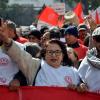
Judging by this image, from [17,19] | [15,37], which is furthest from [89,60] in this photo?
[17,19]

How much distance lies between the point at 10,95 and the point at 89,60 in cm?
93

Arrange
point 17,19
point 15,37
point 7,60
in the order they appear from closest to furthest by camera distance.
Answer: point 7,60, point 15,37, point 17,19

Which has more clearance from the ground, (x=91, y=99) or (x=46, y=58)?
(x=46, y=58)

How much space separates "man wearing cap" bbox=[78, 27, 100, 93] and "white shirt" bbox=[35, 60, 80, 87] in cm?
18

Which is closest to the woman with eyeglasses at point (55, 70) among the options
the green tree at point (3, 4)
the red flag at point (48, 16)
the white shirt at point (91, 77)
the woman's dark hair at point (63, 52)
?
the woman's dark hair at point (63, 52)

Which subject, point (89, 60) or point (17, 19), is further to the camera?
point (17, 19)

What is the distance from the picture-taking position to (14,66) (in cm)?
558

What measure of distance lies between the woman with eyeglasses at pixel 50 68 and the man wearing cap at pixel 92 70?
0.13m

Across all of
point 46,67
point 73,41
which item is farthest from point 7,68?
point 73,41

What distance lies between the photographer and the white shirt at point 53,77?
5.72 m

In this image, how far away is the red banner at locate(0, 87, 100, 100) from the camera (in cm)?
566

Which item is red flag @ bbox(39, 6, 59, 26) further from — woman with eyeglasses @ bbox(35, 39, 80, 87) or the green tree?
the green tree

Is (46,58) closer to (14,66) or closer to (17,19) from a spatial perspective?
(14,66)

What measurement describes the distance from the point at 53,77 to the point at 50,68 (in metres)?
0.10
